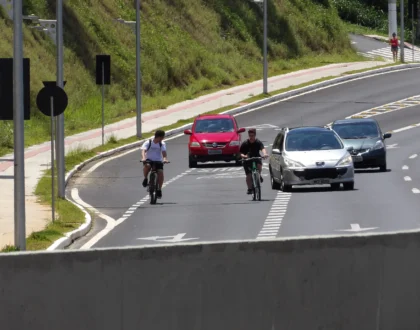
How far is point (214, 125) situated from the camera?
40.1 m

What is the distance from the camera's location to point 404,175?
33.5 meters

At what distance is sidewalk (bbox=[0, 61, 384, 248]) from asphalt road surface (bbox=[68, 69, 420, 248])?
4.18 feet

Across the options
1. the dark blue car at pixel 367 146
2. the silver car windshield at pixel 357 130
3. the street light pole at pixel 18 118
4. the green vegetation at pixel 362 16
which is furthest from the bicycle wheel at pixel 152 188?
the green vegetation at pixel 362 16

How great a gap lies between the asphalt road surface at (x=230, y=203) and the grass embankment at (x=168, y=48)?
7546 mm

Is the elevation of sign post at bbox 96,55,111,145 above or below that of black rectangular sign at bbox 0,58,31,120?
above

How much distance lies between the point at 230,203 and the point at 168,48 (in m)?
37.3

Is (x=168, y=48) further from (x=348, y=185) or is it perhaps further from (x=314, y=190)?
(x=348, y=185)

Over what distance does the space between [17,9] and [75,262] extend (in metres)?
9.28

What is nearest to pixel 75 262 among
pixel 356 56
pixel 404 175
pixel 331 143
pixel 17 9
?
pixel 17 9

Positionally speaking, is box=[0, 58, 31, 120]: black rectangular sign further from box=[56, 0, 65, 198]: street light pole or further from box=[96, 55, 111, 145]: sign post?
box=[96, 55, 111, 145]: sign post

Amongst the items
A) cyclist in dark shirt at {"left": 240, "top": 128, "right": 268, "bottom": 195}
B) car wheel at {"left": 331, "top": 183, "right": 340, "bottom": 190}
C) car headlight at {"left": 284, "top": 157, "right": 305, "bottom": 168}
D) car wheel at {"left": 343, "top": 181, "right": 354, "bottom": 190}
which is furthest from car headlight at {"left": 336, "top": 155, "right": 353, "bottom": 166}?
cyclist in dark shirt at {"left": 240, "top": 128, "right": 268, "bottom": 195}

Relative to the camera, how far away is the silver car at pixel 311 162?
95.6ft

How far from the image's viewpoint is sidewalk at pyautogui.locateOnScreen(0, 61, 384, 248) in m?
24.4

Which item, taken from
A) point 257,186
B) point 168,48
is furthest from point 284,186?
point 168,48
